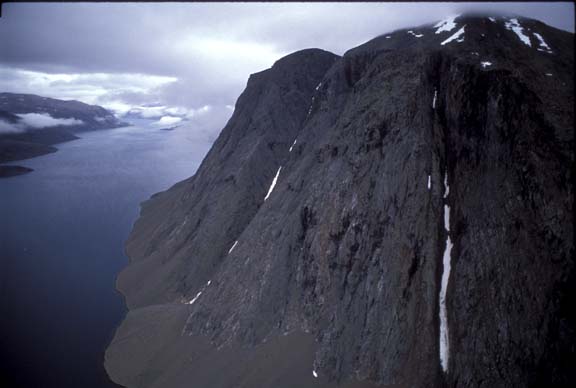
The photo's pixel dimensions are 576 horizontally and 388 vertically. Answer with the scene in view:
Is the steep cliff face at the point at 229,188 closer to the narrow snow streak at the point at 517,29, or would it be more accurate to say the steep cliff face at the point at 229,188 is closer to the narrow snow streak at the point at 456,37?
the narrow snow streak at the point at 456,37

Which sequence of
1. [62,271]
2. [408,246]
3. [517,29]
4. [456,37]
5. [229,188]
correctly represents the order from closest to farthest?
1. [408,246]
2. [517,29]
3. [456,37]
4. [229,188]
5. [62,271]

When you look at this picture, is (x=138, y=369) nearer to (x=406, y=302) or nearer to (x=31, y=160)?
(x=406, y=302)

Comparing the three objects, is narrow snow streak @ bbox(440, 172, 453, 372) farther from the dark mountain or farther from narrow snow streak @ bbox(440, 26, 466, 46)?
narrow snow streak @ bbox(440, 26, 466, 46)

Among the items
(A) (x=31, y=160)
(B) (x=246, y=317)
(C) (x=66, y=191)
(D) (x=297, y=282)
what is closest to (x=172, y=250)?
(B) (x=246, y=317)

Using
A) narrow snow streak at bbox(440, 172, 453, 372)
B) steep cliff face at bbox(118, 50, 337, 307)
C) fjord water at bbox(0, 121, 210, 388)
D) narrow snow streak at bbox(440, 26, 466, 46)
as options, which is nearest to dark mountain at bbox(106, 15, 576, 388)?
narrow snow streak at bbox(440, 172, 453, 372)

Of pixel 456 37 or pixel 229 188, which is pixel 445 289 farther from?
pixel 229 188

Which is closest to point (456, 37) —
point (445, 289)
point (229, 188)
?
point (445, 289)
